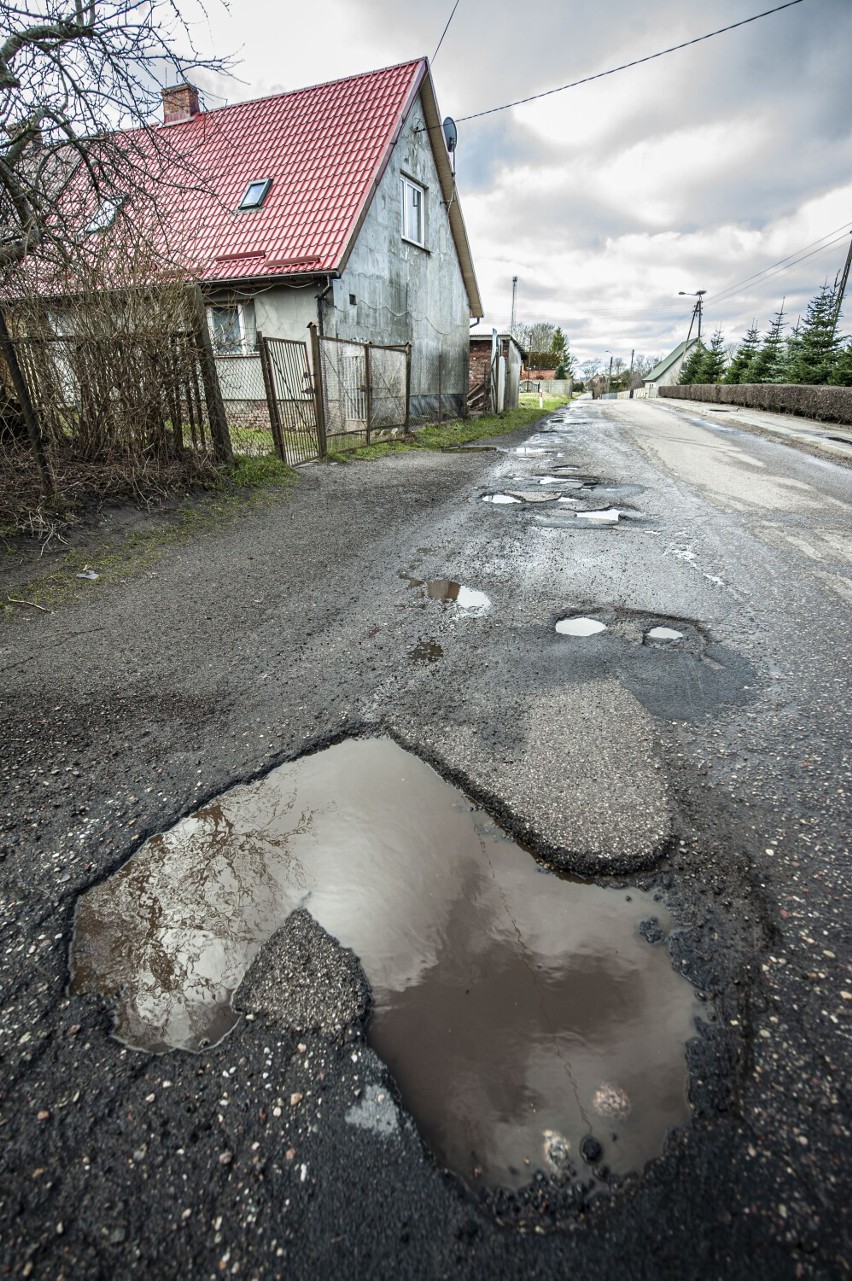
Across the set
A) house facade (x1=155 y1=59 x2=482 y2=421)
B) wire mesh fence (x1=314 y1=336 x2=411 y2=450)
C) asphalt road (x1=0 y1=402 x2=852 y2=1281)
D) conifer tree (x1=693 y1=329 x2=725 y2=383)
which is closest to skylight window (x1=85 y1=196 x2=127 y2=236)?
wire mesh fence (x1=314 y1=336 x2=411 y2=450)

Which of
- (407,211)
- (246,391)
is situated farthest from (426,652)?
(407,211)

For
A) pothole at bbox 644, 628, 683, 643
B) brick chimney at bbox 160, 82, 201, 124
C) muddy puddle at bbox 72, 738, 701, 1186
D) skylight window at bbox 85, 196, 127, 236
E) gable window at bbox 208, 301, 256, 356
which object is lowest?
muddy puddle at bbox 72, 738, 701, 1186

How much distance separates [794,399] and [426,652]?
927 inches

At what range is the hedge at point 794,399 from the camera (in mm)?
17531

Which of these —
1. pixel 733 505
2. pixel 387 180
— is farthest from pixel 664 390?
pixel 733 505

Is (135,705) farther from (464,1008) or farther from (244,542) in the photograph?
(244,542)

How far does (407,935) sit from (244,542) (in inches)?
171

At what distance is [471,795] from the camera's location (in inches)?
83.4

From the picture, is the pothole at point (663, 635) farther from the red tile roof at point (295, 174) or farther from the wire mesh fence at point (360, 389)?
the red tile roof at point (295, 174)

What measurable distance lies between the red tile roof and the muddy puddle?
1178cm

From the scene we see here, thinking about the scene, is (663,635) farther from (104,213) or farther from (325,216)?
(325,216)

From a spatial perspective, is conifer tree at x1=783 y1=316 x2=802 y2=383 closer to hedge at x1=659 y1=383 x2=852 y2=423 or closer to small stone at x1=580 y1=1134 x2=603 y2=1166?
hedge at x1=659 y1=383 x2=852 y2=423

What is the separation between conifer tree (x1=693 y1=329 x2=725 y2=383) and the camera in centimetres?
4284

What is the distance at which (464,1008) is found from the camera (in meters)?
1.44
